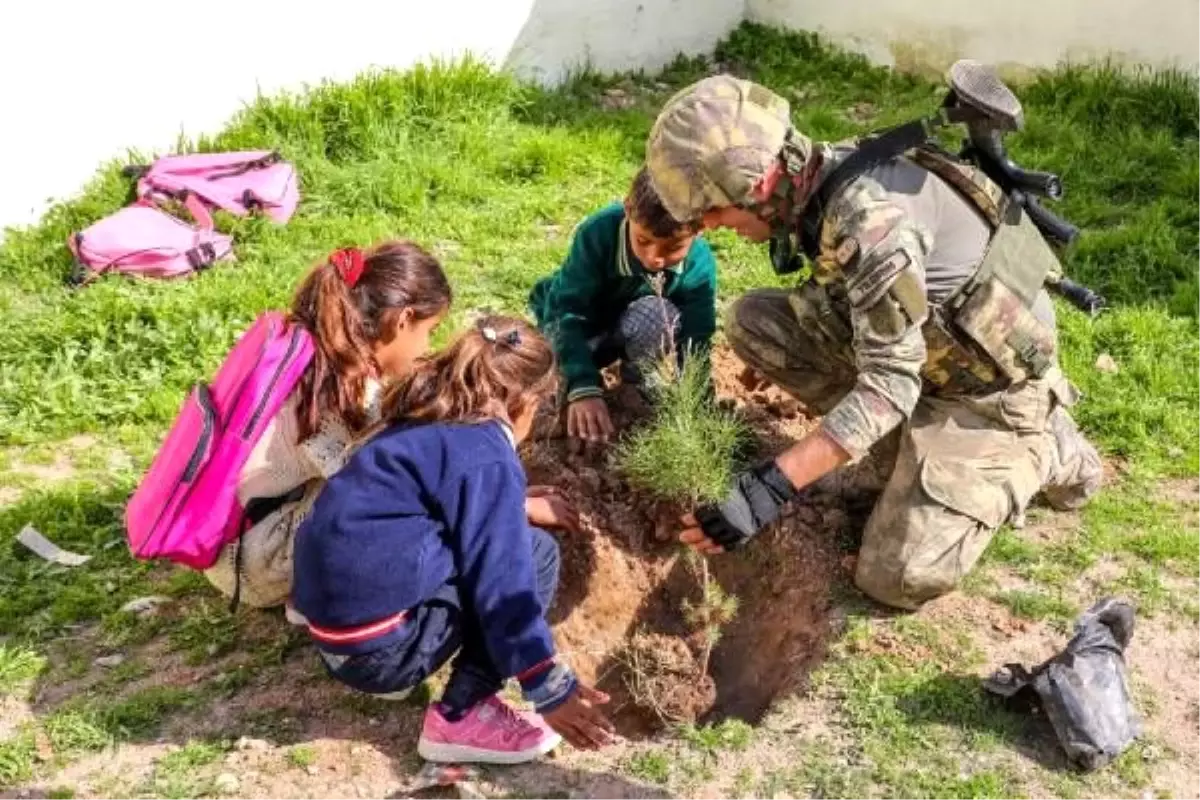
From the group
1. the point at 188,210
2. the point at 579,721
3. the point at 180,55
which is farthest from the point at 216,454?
the point at 180,55

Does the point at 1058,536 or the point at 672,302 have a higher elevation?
the point at 672,302

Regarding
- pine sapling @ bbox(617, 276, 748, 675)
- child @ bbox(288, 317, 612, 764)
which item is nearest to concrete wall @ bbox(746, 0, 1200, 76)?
pine sapling @ bbox(617, 276, 748, 675)

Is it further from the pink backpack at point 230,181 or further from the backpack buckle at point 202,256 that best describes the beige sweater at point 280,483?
the pink backpack at point 230,181

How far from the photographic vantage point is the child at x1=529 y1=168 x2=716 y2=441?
438 cm

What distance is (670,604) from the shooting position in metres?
4.19

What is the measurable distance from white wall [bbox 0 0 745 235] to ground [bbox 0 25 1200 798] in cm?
23

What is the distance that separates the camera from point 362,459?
122 inches

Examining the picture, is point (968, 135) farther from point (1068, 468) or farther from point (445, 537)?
point (445, 537)

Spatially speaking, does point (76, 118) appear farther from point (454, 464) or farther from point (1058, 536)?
point (1058, 536)

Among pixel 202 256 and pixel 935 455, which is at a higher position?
pixel 935 455

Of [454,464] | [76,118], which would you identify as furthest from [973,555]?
[76,118]

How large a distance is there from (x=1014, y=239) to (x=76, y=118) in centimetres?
471

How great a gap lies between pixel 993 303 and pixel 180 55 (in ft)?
15.3

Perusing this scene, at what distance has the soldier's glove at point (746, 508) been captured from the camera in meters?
3.41
